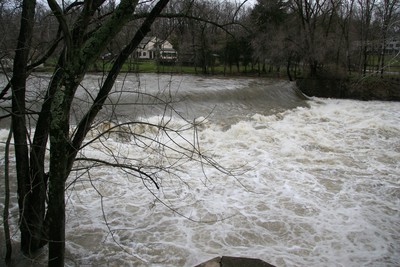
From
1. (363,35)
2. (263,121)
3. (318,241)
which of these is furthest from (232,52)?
(318,241)

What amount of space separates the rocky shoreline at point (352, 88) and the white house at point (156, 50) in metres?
19.5

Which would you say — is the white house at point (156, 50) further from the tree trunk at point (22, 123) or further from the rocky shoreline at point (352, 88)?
the rocky shoreline at point (352, 88)

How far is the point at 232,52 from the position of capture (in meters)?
32.8

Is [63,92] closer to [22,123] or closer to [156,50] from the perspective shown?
[156,50]

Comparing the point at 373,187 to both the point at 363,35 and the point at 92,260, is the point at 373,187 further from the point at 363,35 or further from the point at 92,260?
the point at 363,35

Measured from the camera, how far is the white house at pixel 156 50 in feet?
11.2

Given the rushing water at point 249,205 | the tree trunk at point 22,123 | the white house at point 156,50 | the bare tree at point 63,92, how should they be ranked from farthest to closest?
1. the rushing water at point 249,205
2. the tree trunk at point 22,123
3. the white house at point 156,50
4. the bare tree at point 63,92

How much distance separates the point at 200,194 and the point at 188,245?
6.03ft

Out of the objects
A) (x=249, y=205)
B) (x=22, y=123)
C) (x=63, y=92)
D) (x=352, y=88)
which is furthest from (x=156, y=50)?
(x=352, y=88)

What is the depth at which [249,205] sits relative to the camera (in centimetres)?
660

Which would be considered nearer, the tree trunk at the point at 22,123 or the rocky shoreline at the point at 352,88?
the tree trunk at the point at 22,123

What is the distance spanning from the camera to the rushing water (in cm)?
501

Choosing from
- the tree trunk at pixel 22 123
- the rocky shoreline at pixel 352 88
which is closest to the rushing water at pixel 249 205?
the tree trunk at pixel 22 123

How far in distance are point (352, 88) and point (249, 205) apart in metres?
17.9
